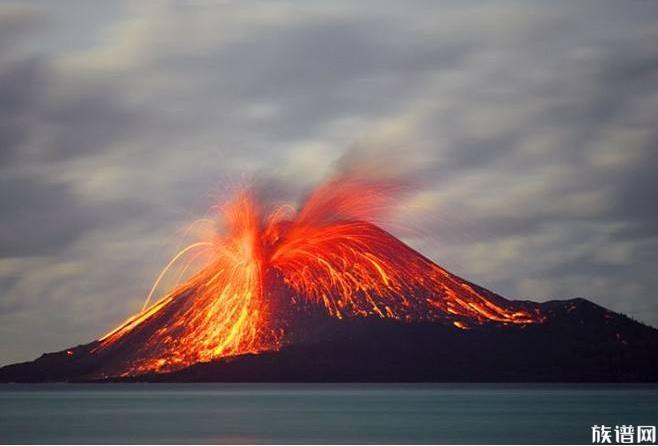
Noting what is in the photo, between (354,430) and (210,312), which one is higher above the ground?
(210,312)

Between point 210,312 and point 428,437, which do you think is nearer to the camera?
Answer: point 428,437

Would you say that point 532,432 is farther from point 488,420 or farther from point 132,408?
point 132,408

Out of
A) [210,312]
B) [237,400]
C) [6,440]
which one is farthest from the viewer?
[210,312]

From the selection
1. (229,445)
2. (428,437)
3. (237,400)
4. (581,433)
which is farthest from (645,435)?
(237,400)

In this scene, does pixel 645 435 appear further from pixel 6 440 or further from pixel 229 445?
pixel 6 440

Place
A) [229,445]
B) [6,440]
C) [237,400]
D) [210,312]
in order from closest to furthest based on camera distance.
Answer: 1. [229,445]
2. [6,440]
3. [237,400]
4. [210,312]

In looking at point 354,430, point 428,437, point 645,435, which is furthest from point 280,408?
point 645,435

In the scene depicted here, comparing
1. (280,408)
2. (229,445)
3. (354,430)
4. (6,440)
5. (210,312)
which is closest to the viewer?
(229,445)

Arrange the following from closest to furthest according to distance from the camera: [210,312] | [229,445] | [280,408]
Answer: [229,445] → [280,408] → [210,312]

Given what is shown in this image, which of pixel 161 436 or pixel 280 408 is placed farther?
pixel 280 408
